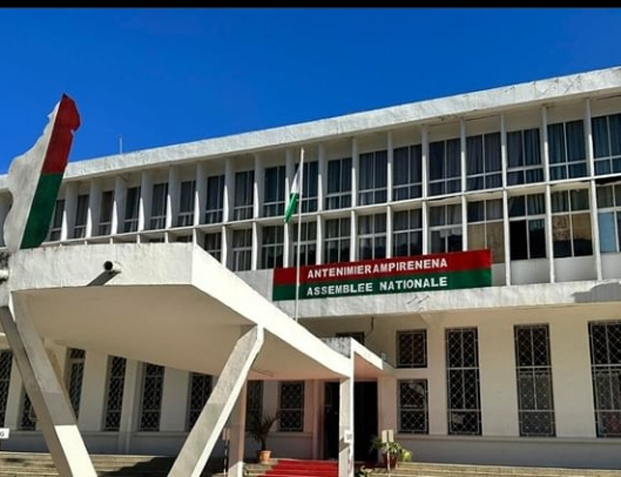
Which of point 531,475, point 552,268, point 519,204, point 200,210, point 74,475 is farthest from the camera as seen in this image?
point 200,210

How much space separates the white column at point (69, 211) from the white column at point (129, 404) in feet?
13.8

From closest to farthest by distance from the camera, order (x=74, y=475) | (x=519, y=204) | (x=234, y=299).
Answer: (x=74, y=475) < (x=234, y=299) < (x=519, y=204)

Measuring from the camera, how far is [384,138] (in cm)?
1683

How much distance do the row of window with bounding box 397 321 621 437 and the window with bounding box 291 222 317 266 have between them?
2.89 meters

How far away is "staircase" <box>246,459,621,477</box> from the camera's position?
41.9 ft

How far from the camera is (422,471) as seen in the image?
1355 centimetres

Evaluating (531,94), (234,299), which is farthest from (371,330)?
(234,299)

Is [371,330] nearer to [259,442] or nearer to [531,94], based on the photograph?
[259,442]

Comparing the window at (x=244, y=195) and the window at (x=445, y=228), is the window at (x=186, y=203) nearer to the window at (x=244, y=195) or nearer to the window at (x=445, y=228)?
the window at (x=244, y=195)

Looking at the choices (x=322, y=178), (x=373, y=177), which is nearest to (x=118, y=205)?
(x=322, y=178)

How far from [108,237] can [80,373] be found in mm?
3956

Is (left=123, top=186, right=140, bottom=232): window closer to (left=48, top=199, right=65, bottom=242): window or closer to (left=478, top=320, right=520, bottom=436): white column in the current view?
(left=48, top=199, right=65, bottom=242): window

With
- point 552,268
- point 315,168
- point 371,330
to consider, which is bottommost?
point 371,330

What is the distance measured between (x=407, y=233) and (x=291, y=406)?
16.8ft
